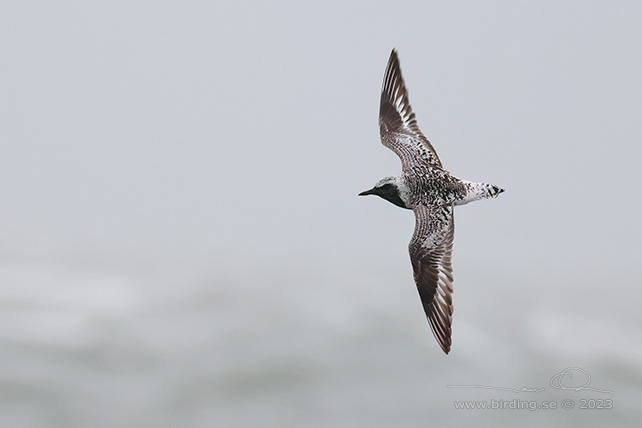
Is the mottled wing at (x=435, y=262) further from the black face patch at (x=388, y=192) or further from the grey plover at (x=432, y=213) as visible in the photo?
the black face patch at (x=388, y=192)

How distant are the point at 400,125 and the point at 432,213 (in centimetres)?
167

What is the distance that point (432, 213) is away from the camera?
937cm

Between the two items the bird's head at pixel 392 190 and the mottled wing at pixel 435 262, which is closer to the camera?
the bird's head at pixel 392 190

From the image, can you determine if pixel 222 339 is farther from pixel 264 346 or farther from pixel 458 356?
pixel 458 356

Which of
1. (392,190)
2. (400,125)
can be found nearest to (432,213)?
(392,190)

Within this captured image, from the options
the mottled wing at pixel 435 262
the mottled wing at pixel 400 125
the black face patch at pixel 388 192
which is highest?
the mottled wing at pixel 400 125

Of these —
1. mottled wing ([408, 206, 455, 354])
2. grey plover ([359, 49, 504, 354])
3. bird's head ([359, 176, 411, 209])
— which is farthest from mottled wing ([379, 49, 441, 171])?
mottled wing ([408, 206, 455, 354])

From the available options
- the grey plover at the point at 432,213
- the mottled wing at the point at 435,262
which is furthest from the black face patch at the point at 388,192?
the mottled wing at the point at 435,262

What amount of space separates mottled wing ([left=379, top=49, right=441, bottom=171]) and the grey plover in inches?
0.8

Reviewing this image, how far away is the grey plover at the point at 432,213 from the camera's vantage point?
30.1ft

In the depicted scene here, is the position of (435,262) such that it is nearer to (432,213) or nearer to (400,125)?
(432,213)

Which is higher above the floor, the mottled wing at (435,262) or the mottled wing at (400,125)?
the mottled wing at (400,125)

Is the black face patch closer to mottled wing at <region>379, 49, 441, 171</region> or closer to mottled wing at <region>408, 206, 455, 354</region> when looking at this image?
mottled wing at <region>408, 206, 455, 354</region>

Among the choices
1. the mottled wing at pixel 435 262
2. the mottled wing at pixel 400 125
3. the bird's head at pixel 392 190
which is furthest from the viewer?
the mottled wing at pixel 400 125
